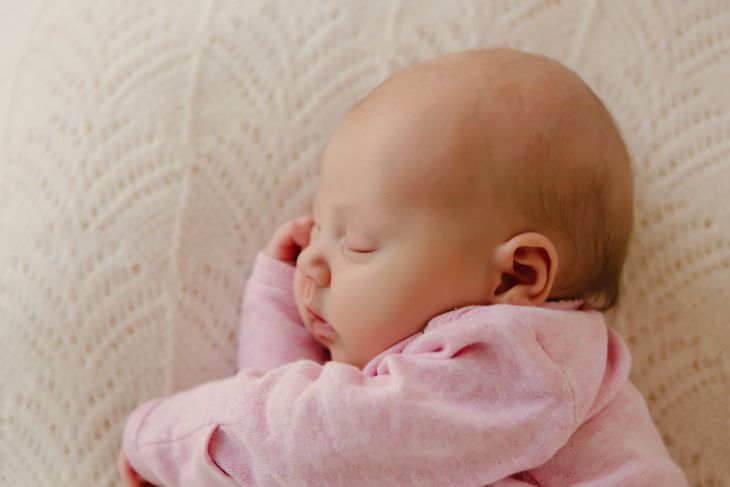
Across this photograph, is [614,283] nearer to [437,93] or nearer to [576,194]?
[576,194]

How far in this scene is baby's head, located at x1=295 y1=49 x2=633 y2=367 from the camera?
0.99 meters

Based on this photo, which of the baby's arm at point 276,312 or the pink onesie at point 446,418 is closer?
the pink onesie at point 446,418

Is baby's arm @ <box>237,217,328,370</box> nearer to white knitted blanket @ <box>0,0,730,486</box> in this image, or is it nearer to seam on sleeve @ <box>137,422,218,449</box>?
white knitted blanket @ <box>0,0,730,486</box>

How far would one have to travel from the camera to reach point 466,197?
98 cm

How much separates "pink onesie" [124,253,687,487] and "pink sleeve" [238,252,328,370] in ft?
0.45

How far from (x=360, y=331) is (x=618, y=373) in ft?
0.98

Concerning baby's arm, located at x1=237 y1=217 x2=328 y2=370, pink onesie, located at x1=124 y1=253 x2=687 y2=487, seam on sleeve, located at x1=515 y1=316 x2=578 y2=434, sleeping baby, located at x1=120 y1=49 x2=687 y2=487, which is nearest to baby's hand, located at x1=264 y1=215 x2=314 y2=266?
baby's arm, located at x1=237 y1=217 x2=328 y2=370

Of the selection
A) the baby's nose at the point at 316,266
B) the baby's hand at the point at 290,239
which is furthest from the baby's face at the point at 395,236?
the baby's hand at the point at 290,239

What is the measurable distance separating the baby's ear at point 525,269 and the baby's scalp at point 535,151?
2cm

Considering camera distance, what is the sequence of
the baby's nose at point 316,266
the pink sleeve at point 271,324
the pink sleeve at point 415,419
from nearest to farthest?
the pink sleeve at point 415,419 → the baby's nose at point 316,266 → the pink sleeve at point 271,324

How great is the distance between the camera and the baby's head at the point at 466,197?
0.99m

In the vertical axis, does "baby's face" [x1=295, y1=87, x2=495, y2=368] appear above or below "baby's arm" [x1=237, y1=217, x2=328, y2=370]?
above

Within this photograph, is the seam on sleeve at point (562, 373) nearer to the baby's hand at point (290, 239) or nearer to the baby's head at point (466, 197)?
the baby's head at point (466, 197)

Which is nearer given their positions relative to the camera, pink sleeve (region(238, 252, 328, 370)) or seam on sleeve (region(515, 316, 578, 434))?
seam on sleeve (region(515, 316, 578, 434))
